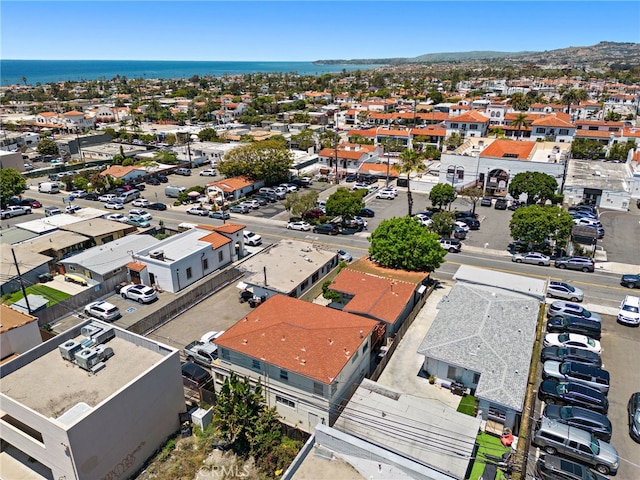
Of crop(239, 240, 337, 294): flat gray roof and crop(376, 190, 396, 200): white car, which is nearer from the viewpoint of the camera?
crop(239, 240, 337, 294): flat gray roof

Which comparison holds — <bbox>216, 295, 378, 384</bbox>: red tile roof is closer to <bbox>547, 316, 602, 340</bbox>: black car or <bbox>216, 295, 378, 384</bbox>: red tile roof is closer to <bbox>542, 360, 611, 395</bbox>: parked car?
<bbox>542, 360, 611, 395</bbox>: parked car

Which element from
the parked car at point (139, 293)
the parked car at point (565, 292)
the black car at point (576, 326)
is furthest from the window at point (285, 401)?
the parked car at point (565, 292)

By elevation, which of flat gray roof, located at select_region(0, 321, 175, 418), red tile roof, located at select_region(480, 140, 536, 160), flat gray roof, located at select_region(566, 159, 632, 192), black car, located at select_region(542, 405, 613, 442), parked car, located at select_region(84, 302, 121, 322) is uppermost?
red tile roof, located at select_region(480, 140, 536, 160)

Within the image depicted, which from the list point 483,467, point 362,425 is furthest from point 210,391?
point 483,467

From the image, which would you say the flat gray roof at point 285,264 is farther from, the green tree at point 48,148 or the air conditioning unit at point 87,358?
the green tree at point 48,148

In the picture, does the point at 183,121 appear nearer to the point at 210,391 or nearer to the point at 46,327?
the point at 46,327

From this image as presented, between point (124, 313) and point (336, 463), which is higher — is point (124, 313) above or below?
below

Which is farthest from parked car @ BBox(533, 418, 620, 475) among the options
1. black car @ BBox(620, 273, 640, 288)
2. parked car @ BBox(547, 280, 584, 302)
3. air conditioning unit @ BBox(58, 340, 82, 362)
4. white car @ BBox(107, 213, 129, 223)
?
white car @ BBox(107, 213, 129, 223)
